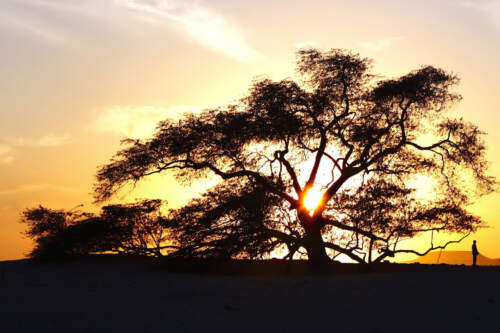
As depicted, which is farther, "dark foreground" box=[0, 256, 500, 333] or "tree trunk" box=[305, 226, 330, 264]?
"tree trunk" box=[305, 226, 330, 264]

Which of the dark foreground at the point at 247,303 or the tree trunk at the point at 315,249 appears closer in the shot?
the dark foreground at the point at 247,303

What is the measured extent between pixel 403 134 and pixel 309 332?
14885 mm

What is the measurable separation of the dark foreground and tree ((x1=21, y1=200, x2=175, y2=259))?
10.6 ft

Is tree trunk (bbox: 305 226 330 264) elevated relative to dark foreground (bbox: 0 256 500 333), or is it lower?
elevated

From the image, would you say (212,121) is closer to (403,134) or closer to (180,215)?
(180,215)

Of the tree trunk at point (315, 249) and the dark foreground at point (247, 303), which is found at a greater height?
the tree trunk at point (315, 249)

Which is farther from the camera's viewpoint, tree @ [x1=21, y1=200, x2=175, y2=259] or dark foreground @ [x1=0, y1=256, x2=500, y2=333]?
tree @ [x1=21, y1=200, x2=175, y2=259]

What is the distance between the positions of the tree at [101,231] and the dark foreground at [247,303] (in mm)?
3237

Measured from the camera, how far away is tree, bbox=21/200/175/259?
23.9 m

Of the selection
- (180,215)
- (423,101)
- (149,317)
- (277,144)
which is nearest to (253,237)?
(180,215)

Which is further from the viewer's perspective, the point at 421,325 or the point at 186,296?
the point at 186,296

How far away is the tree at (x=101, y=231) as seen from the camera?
78.5 ft

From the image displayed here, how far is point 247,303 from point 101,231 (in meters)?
11.3

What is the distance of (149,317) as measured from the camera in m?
13.0
